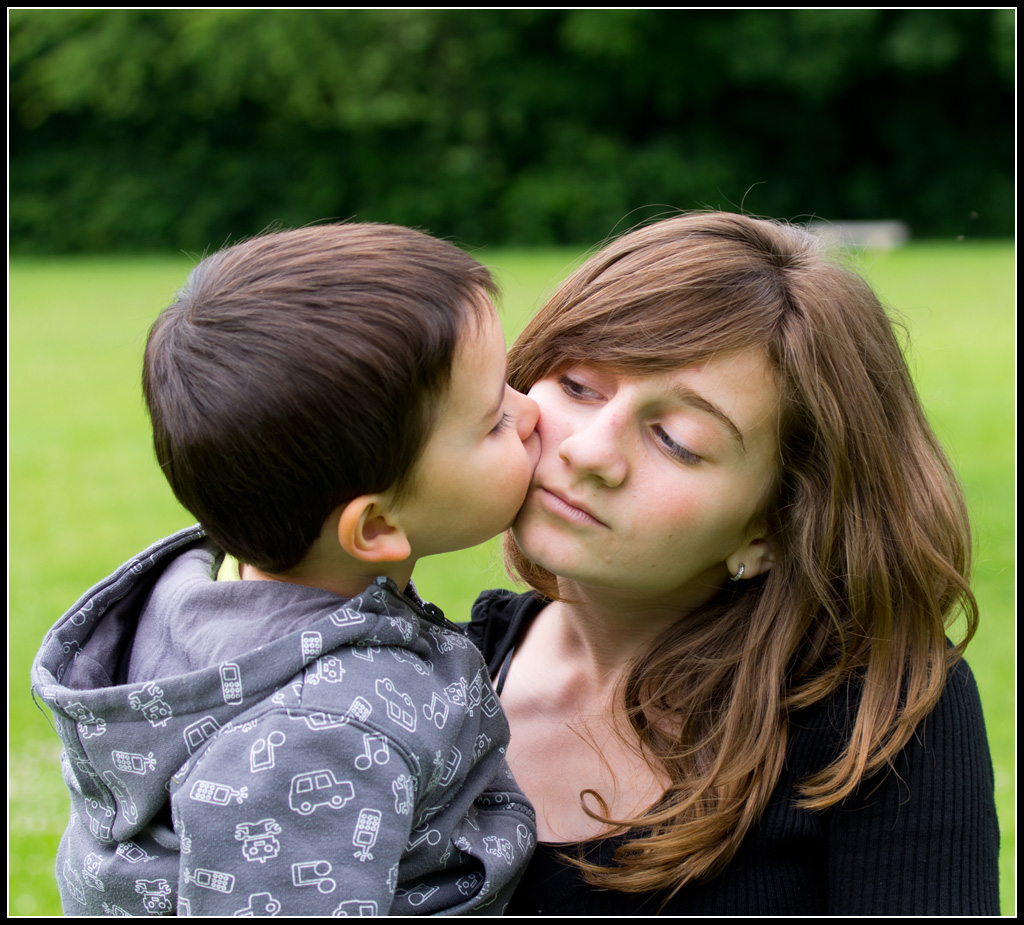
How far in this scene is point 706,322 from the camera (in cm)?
193

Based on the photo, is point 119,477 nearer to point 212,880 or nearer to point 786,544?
point 786,544

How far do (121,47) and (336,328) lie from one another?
1417 inches

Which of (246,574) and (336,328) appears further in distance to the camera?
(246,574)

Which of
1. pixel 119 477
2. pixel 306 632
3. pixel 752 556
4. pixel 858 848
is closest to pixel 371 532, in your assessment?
pixel 306 632

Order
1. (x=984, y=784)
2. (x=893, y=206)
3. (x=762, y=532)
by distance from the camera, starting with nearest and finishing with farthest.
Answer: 1. (x=984, y=784)
2. (x=762, y=532)
3. (x=893, y=206)

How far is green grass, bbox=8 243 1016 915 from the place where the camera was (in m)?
4.23

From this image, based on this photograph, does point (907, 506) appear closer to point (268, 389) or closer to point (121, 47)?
point (268, 389)

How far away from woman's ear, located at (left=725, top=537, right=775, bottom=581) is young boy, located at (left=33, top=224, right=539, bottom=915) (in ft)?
1.62

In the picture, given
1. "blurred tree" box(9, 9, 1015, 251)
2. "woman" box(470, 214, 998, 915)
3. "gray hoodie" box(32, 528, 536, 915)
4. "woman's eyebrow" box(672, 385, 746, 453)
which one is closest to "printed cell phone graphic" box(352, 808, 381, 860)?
"gray hoodie" box(32, 528, 536, 915)

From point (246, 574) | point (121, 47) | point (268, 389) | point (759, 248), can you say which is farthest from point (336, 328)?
point (121, 47)

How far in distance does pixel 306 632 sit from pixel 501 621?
920 mm

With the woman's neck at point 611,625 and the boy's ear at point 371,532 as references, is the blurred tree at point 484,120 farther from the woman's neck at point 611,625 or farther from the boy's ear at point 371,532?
the boy's ear at point 371,532

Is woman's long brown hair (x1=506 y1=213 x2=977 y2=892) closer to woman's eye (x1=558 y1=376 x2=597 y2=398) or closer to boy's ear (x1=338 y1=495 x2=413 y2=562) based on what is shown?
woman's eye (x1=558 y1=376 x2=597 y2=398)

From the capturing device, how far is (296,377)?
1.59 m
